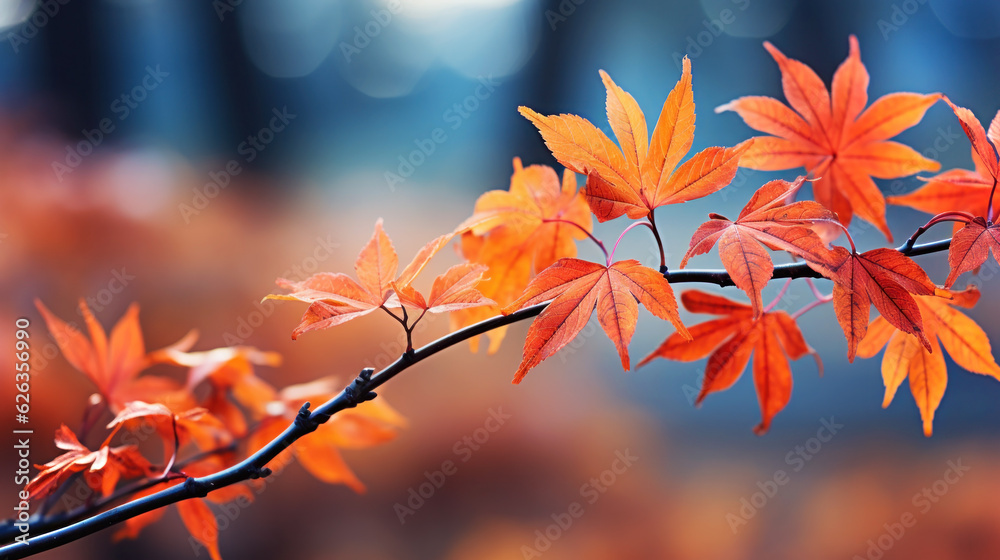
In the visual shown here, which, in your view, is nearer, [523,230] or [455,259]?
[523,230]

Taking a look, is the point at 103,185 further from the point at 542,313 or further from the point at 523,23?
the point at 542,313

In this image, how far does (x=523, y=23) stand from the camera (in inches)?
49.7

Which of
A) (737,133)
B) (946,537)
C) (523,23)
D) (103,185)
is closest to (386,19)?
(523,23)

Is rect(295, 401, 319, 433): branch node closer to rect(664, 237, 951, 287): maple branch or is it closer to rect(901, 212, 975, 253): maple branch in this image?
rect(664, 237, 951, 287): maple branch

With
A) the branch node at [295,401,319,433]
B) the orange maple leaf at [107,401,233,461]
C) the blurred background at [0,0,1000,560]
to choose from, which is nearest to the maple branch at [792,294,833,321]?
the branch node at [295,401,319,433]

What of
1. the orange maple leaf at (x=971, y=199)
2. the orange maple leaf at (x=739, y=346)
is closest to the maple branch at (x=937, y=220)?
the orange maple leaf at (x=971, y=199)

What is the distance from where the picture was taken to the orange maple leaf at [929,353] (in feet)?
1.10

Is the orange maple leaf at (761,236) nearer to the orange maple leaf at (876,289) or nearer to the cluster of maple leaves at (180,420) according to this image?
the orange maple leaf at (876,289)

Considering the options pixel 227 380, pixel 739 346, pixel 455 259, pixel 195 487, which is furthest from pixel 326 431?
pixel 455 259

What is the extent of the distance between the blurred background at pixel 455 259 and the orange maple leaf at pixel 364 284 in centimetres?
91

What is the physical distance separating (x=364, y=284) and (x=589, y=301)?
12cm

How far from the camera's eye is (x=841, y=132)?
40 centimetres

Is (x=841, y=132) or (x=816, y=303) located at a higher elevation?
(x=841, y=132)

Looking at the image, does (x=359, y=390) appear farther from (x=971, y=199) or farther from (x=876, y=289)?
(x=971, y=199)
